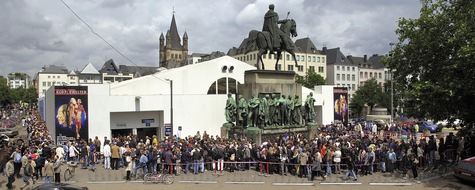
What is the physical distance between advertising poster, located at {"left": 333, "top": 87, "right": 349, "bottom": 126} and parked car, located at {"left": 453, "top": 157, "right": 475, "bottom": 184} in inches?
1101

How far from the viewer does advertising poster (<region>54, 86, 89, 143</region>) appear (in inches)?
1023

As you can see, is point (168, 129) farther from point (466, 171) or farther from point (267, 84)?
point (466, 171)

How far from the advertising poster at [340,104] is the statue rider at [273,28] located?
1934cm

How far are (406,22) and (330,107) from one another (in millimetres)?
23607

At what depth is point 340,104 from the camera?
43.9 metres

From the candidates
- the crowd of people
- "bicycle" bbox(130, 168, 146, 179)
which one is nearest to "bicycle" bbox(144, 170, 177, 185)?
"bicycle" bbox(130, 168, 146, 179)

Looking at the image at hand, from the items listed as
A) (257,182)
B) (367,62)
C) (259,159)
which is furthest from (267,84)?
(367,62)

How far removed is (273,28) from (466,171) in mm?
14434

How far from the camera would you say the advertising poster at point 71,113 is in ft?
85.2

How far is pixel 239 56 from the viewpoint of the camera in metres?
98.1

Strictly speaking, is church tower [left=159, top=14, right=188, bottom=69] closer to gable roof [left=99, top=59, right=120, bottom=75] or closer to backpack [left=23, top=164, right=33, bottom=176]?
gable roof [left=99, top=59, right=120, bottom=75]

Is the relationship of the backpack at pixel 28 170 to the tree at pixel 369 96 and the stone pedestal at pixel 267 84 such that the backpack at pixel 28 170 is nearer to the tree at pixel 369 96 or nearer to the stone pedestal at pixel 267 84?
the stone pedestal at pixel 267 84

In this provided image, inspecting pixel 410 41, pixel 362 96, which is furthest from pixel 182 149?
pixel 362 96

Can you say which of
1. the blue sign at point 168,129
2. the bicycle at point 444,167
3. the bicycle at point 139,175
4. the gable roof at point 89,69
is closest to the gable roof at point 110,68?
the gable roof at point 89,69
